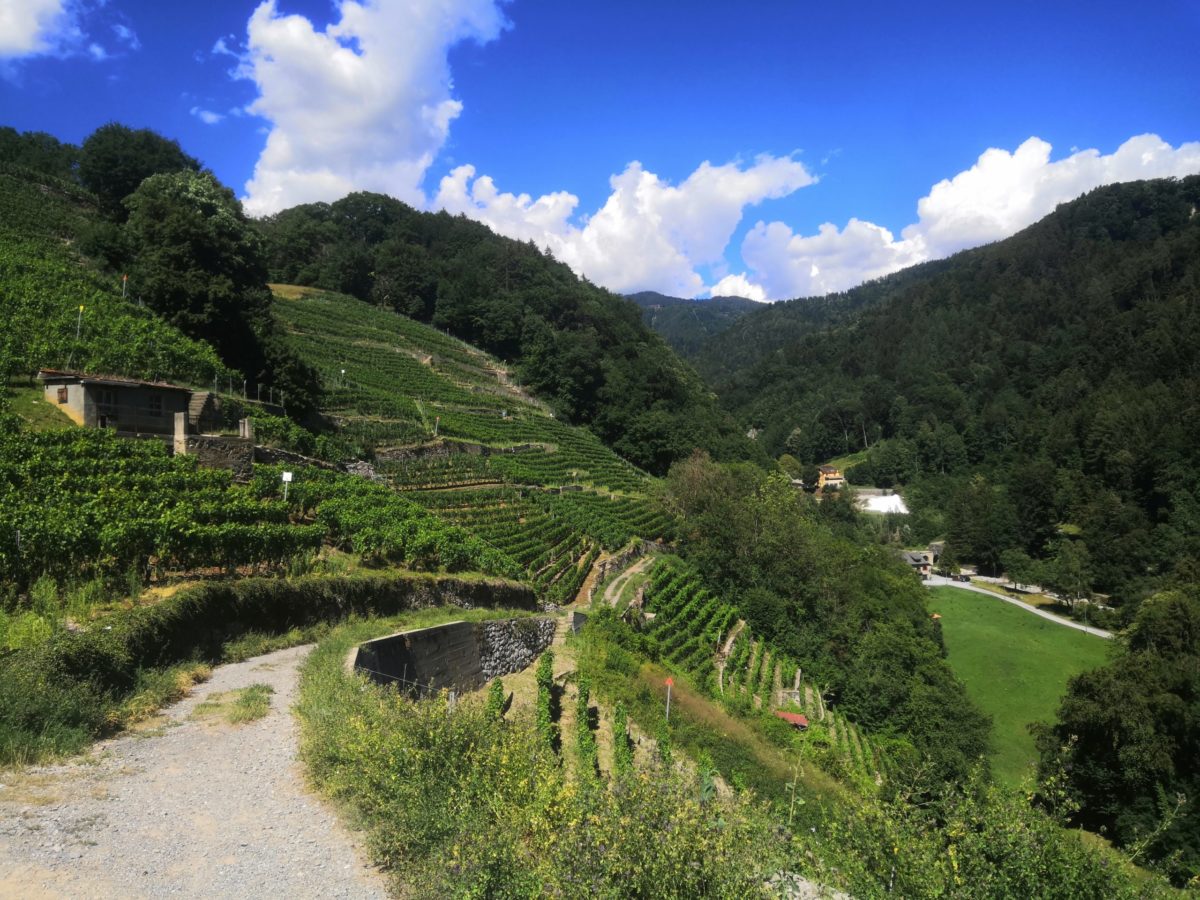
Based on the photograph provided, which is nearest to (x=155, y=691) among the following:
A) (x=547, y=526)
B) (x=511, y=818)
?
(x=511, y=818)

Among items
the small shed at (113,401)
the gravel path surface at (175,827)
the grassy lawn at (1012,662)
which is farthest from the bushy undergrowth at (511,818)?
the grassy lawn at (1012,662)

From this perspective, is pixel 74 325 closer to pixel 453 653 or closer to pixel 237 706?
pixel 453 653

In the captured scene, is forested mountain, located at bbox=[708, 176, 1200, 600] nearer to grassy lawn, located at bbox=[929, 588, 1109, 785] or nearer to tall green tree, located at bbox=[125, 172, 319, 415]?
grassy lawn, located at bbox=[929, 588, 1109, 785]

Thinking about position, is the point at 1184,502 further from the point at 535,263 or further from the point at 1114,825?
the point at 535,263

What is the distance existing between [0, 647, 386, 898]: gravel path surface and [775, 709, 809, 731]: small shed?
2044 centimetres

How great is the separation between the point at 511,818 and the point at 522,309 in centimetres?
7789

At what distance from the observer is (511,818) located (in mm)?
6641

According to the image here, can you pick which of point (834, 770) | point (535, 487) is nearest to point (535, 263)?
point (535, 487)

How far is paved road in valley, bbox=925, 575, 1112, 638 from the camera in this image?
50856mm

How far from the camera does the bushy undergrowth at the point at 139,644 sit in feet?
25.8

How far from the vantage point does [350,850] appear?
23.2ft

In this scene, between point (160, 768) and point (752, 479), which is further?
point (752, 479)

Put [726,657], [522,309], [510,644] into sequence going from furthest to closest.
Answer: [522,309], [726,657], [510,644]

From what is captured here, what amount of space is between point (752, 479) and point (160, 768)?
4646 cm
